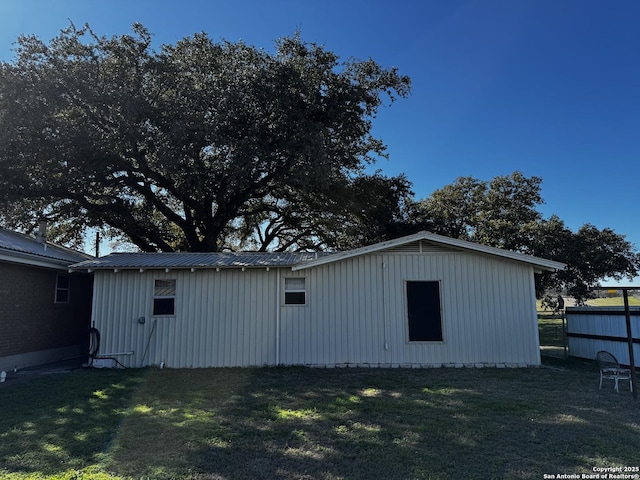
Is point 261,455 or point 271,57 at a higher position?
point 271,57

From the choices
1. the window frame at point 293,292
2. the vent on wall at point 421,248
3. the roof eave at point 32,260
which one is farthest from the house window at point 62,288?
the vent on wall at point 421,248

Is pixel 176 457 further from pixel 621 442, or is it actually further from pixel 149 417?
pixel 621 442

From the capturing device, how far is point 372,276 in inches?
389

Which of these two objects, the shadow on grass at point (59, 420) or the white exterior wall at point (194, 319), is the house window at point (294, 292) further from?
the shadow on grass at point (59, 420)

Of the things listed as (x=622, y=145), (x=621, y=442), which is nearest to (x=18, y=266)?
(x=621, y=442)

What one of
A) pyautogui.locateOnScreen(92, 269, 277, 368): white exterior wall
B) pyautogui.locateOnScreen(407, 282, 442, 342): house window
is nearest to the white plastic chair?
pyautogui.locateOnScreen(407, 282, 442, 342): house window

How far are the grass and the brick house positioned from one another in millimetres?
2076

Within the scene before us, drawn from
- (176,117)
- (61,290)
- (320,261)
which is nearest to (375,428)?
(320,261)

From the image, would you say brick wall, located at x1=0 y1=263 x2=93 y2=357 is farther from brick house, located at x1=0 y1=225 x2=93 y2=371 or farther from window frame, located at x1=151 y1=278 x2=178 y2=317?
window frame, located at x1=151 y1=278 x2=178 y2=317

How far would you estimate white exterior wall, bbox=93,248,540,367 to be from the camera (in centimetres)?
959

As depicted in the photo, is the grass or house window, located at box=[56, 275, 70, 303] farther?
house window, located at box=[56, 275, 70, 303]

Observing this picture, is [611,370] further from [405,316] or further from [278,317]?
[278,317]

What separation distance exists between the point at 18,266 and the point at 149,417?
21.2 ft

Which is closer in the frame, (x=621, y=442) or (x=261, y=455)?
(x=261, y=455)
